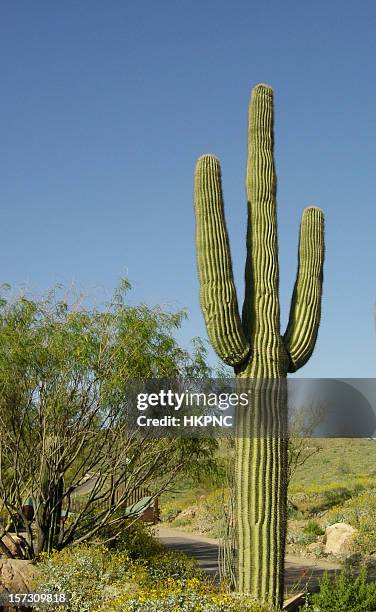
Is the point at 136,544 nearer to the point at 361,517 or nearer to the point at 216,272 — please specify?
the point at 216,272

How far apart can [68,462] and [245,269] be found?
4183mm

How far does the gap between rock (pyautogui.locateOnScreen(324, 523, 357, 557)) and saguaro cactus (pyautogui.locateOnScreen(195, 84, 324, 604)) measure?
8232 mm

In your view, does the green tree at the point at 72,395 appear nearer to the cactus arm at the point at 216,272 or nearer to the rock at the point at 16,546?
the rock at the point at 16,546

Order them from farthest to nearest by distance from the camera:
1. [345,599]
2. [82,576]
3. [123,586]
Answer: [82,576] < [123,586] < [345,599]

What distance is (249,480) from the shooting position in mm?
8180

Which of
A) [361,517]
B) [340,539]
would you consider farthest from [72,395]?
[361,517]

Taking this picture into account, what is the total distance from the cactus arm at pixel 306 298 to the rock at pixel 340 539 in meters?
8.44

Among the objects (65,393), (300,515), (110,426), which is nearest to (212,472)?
(110,426)

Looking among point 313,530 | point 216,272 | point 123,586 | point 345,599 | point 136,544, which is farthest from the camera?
point 313,530

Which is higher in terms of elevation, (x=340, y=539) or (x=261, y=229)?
(x=261, y=229)

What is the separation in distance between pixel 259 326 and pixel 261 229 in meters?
1.25

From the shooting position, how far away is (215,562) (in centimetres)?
1536

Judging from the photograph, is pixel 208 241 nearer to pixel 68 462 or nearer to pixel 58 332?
pixel 58 332

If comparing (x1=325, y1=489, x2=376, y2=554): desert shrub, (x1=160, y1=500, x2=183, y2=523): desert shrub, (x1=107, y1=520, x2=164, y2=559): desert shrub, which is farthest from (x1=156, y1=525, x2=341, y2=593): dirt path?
(x1=160, y1=500, x2=183, y2=523): desert shrub
